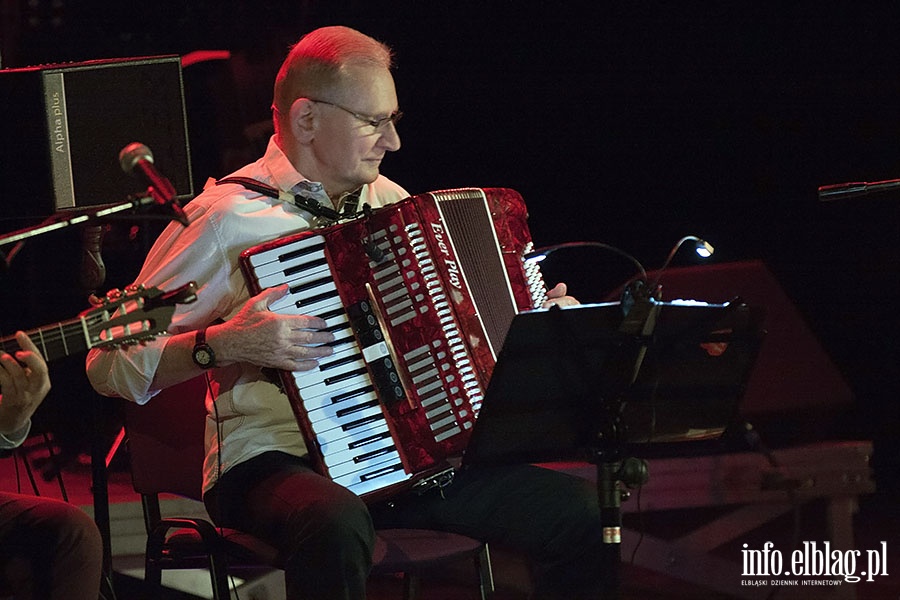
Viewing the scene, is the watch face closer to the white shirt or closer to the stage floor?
the white shirt

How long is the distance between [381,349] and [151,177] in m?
0.78

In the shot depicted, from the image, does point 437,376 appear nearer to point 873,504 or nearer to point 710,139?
point 710,139

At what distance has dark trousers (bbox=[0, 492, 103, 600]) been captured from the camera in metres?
2.98

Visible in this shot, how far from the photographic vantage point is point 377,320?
9.57 feet

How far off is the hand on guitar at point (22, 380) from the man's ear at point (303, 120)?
0.97 m

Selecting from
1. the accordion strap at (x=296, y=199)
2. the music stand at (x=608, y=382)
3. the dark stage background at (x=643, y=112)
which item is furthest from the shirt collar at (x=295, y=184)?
the dark stage background at (x=643, y=112)

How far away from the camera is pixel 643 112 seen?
218 inches

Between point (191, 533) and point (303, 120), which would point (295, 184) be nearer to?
point (303, 120)

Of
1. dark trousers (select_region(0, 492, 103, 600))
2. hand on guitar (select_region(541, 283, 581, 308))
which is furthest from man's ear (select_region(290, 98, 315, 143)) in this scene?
dark trousers (select_region(0, 492, 103, 600))

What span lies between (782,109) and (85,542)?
153 inches

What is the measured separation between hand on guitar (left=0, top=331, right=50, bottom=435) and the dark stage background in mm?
2897

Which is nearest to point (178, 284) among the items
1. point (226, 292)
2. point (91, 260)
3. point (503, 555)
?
point (226, 292)

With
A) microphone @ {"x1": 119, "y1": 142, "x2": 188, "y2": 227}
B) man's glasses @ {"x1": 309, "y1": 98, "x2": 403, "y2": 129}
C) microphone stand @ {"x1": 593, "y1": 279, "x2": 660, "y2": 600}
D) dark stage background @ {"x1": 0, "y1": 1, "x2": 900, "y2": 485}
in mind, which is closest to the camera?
microphone @ {"x1": 119, "y1": 142, "x2": 188, "y2": 227}

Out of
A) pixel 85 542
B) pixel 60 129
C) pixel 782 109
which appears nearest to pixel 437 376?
pixel 85 542
